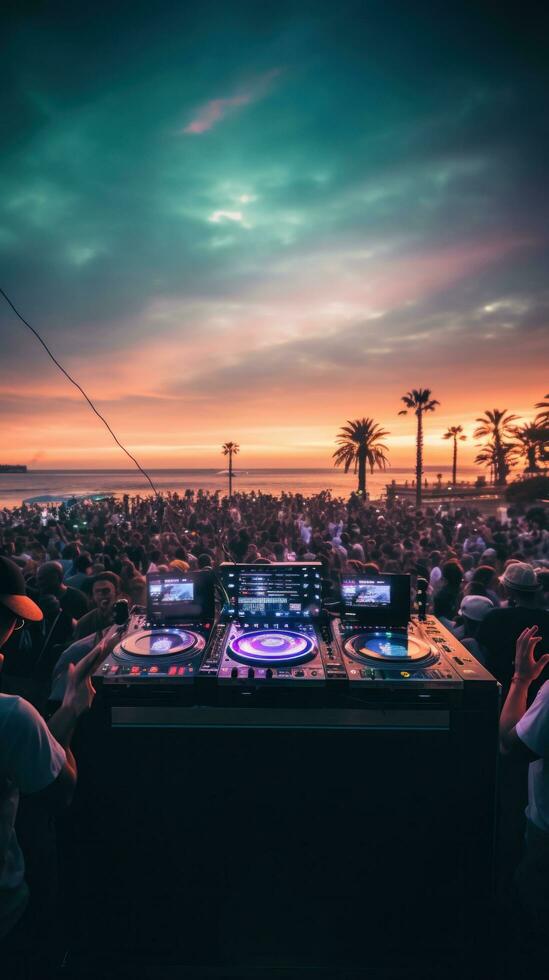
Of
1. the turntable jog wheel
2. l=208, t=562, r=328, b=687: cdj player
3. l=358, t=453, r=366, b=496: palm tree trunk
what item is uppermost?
l=358, t=453, r=366, b=496: palm tree trunk

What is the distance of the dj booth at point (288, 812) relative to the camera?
104 inches

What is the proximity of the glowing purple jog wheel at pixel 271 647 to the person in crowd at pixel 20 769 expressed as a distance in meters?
0.97

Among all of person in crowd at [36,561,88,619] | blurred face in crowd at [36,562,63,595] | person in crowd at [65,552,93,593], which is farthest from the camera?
person in crowd at [65,552,93,593]

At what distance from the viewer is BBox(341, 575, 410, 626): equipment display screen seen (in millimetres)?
3334

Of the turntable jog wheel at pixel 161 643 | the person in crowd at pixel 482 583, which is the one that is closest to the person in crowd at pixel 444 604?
the person in crowd at pixel 482 583

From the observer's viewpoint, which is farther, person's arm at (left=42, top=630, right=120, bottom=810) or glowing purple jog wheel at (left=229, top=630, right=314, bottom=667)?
glowing purple jog wheel at (left=229, top=630, right=314, bottom=667)

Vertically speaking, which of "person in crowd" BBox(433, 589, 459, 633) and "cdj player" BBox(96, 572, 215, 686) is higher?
"cdj player" BBox(96, 572, 215, 686)

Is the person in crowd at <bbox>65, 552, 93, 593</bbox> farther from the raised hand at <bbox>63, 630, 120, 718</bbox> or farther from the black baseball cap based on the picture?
the black baseball cap

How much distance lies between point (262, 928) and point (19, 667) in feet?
10.4

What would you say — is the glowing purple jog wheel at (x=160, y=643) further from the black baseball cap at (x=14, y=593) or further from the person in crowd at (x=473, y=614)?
the person in crowd at (x=473, y=614)

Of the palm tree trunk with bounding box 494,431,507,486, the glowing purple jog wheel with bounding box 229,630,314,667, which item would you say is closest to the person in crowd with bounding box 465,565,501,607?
the glowing purple jog wheel with bounding box 229,630,314,667

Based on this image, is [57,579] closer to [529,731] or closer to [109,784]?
[109,784]

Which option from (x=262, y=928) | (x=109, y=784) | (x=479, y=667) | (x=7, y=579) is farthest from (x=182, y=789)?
A: (x=479, y=667)

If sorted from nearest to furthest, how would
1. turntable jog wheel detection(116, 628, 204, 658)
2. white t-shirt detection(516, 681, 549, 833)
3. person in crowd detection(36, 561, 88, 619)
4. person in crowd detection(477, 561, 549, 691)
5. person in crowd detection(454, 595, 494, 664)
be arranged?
white t-shirt detection(516, 681, 549, 833) < turntable jog wheel detection(116, 628, 204, 658) < person in crowd detection(477, 561, 549, 691) < person in crowd detection(454, 595, 494, 664) < person in crowd detection(36, 561, 88, 619)
